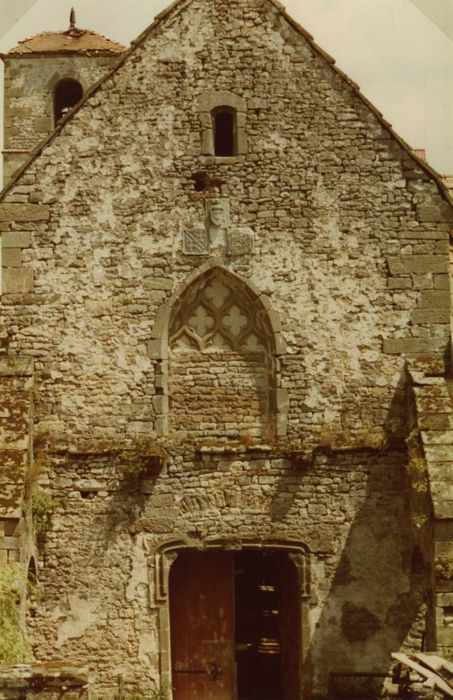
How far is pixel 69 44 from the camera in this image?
24.5 m

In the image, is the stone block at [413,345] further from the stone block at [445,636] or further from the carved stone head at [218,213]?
the stone block at [445,636]

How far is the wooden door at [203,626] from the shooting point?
16328 millimetres

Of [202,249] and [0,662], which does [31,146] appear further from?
[0,662]

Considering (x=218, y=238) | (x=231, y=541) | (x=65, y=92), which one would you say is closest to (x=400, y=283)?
(x=218, y=238)

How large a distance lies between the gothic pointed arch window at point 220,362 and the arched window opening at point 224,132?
1.68 meters

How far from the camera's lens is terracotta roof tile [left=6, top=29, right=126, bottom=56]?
24.3 metres

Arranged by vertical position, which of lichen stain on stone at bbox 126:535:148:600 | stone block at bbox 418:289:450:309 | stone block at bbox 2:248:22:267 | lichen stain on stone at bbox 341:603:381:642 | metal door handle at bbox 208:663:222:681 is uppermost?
stone block at bbox 2:248:22:267

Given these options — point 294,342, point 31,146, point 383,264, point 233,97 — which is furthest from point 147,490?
point 31,146

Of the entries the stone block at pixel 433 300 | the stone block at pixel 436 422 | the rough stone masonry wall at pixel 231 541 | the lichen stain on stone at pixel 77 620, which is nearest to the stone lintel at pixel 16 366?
the rough stone masonry wall at pixel 231 541

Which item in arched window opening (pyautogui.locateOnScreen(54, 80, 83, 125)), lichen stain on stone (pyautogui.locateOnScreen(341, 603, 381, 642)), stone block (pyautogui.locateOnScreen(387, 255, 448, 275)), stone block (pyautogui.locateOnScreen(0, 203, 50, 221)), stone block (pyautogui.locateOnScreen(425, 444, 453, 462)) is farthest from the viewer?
arched window opening (pyautogui.locateOnScreen(54, 80, 83, 125))

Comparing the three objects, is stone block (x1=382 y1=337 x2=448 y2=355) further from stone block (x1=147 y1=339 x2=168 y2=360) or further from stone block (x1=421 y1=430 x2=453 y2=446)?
stone block (x1=147 y1=339 x2=168 y2=360)

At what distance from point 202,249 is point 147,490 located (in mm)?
3263

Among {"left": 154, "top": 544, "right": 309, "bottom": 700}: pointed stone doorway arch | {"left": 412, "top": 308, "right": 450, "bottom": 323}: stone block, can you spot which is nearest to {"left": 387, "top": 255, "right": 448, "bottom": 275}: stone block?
{"left": 412, "top": 308, "right": 450, "bottom": 323}: stone block

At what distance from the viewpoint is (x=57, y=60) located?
2425 centimetres
